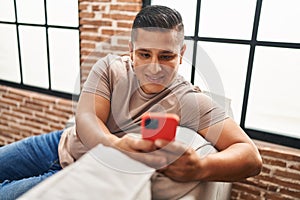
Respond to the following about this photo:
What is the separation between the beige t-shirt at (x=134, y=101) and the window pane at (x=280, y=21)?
83cm

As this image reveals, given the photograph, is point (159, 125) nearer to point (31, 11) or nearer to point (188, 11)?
point (188, 11)

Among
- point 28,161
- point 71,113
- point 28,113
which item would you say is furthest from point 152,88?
point 28,113

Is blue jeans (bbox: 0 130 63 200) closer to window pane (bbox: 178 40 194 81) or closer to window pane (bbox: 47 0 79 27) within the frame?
window pane (bbox: 178 40 194 81)

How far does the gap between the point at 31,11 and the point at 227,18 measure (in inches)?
66.3

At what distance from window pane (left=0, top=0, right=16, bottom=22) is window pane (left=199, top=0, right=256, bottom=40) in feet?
5.72

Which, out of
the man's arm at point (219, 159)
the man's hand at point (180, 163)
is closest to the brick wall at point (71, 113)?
the man's arm at point (219, 159)

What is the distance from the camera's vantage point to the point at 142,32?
984 millimetres

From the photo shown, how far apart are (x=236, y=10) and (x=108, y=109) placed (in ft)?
3.67

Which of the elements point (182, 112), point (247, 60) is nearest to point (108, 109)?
point (182, 112)

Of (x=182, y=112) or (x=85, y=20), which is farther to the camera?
(x=85, y=20)

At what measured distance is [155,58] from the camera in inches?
37.6

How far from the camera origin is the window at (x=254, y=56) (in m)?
1.58

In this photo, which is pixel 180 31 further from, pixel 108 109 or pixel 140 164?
pixel 140 164

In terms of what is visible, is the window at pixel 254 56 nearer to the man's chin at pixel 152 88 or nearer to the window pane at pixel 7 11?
the man's chin at pixel 152 88
